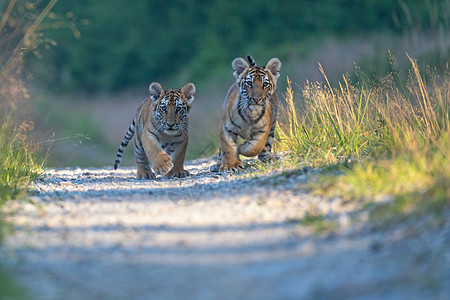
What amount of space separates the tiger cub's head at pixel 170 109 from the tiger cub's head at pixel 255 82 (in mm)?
789

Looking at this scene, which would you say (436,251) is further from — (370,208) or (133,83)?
(133,83)

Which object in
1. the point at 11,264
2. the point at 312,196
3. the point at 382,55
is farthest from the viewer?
the point at 382,55

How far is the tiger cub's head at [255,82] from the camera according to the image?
25.6 feet

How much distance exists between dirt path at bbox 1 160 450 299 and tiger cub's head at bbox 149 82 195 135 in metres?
2.98

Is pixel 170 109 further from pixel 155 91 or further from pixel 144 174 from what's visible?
pixel 144 174

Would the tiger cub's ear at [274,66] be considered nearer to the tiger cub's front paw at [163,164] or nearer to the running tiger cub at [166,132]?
the running tiger cub at [166,132]

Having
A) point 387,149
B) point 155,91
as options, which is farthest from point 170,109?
point 387,149

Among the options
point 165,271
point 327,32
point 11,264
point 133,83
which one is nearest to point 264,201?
point 165,271

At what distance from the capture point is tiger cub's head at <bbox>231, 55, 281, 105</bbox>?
7812 millimetres

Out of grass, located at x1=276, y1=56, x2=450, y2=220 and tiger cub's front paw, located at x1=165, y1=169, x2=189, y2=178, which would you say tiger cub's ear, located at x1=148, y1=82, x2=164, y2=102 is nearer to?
tiger cub's front paw, located at x1=165, y1=169, x2=189, y2=178

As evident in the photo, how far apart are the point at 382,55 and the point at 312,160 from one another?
6688mm

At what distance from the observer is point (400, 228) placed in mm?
3906

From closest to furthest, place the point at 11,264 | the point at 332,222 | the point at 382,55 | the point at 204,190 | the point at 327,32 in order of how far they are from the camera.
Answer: the point at 11,264 < the point at 332,222 < the point at 204,190 < the point at 382,55 < the point at 327,32

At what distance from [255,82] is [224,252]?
4.31 meters
